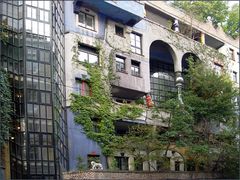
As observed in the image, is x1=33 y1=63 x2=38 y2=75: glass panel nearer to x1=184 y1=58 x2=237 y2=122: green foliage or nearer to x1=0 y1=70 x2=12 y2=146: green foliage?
x1=0 y1=70 x2=12 y2=146: green foliage

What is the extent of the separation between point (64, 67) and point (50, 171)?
245 inches

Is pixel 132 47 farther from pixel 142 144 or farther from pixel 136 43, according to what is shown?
pixel 142 144

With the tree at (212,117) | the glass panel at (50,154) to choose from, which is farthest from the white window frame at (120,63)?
the glass panel at (50,154)

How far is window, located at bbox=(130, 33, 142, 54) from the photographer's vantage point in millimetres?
31812

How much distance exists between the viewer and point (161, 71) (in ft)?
119

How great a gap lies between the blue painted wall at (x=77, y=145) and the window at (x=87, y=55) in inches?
138

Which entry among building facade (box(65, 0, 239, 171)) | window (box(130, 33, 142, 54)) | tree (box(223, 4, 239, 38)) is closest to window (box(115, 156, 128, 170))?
building facade (box(65, 0, 239, 171))

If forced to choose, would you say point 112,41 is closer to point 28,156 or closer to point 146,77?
point 146,77

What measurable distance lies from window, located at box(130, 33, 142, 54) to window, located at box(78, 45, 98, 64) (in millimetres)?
3225

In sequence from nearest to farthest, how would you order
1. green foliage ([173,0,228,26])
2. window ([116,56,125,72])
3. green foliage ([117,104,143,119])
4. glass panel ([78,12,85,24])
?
green foliage ([117,104,143,119]), glass panel ([78,12,85,24]), window ([116,56,125,72]), green foliage ([173,0,228,26])

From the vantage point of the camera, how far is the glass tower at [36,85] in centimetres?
2622

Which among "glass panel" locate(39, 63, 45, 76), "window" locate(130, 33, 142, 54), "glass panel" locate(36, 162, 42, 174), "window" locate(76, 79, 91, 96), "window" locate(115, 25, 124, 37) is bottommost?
"glass panel" locate(36, 162, 42, 174)

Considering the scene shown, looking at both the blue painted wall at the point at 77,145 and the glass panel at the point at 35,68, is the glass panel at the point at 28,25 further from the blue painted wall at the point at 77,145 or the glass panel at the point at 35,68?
the blue painted wall at the point at 77,145

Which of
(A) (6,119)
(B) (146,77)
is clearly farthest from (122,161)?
(A) (6,119)
